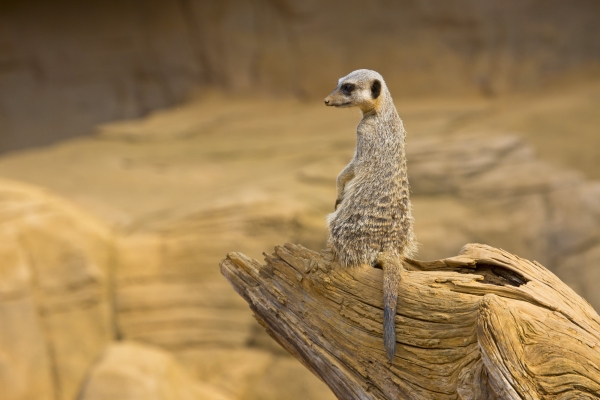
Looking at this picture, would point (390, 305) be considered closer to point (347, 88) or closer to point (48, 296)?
point (347, 88)

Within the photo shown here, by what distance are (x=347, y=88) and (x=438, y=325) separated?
1.06 meters

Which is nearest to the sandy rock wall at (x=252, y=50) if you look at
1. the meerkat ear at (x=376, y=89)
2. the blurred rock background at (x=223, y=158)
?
the blurred rock background at (x=223, y=158)

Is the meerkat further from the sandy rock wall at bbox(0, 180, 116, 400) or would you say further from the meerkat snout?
the sandy rock wall at bbox(0, 180, 116, 400)

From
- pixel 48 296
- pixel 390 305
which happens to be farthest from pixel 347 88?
pixel 48 296

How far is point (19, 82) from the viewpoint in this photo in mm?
8945

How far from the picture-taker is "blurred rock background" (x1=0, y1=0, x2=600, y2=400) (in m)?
5.11

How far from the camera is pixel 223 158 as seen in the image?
7391 millimetres

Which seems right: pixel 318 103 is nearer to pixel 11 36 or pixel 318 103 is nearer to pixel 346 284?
pixel 11 36

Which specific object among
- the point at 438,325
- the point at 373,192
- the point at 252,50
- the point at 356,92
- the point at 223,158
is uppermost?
the point at 252,50

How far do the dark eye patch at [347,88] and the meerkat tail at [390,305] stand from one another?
2.53 ft

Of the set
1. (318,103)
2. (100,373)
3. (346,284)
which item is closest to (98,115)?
(318,103)

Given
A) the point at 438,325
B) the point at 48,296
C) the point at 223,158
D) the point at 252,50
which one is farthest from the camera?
the point at 252,50

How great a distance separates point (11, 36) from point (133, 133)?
262 centimetres

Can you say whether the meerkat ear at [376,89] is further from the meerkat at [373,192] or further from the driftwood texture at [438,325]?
the driftwood texture at [438,325]
